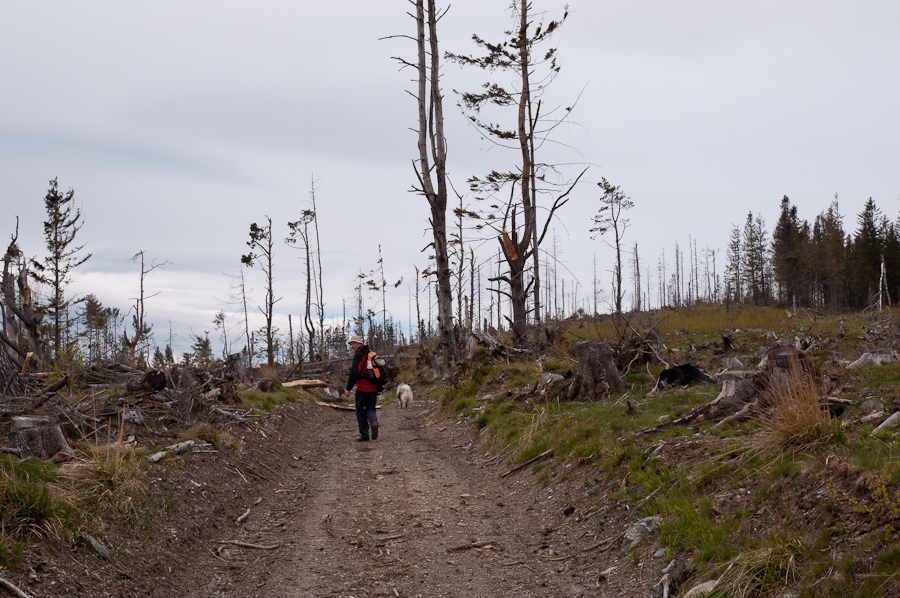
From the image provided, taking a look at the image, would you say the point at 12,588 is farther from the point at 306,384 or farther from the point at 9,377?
the point at 306,384

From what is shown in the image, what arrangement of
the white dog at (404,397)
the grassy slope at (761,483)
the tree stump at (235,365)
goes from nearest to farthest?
the grassy slope at (761,483), the tree stump at (235,365), the white dog at (404,397)

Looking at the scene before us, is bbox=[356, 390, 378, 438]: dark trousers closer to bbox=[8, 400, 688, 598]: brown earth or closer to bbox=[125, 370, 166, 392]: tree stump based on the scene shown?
bbox=[8, 400, 688, 598]: brown earth

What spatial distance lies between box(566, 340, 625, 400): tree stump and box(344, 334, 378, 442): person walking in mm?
3605

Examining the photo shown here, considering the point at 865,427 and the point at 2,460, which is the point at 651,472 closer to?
the point at 865,427

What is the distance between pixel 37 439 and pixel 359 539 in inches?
123

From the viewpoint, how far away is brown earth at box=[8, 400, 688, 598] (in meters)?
3.90

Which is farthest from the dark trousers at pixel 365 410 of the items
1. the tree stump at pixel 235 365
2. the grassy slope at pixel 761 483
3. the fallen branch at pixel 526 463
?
the tree stump at pixel 235 365

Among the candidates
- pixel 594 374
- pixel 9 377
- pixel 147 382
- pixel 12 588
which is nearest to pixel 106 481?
pixel 12 588

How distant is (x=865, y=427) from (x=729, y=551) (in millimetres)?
1759

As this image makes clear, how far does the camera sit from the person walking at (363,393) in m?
10.0

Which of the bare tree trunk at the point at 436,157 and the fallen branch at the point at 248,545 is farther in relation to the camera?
the bare tree trunk at the point at 436,157

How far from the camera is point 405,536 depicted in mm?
4984

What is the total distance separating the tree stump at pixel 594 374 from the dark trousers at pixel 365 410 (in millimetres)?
3623

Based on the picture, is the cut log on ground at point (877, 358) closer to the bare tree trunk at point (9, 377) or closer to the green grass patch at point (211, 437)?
the green grass patch at point (211, 437)
